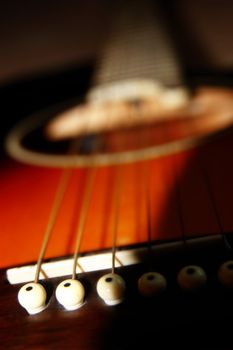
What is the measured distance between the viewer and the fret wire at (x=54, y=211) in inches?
19.8

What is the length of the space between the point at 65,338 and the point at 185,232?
0.70ft

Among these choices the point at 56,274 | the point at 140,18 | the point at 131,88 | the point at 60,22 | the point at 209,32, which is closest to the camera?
the point at 56,274

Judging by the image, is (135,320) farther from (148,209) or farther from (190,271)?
(148,209)

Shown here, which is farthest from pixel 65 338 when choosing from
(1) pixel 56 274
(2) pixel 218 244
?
(2) pixel 218 244

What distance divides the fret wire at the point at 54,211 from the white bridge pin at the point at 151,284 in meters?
0.13

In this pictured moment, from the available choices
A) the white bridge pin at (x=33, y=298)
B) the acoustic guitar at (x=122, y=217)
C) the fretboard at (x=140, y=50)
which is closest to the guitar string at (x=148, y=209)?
the acoustic guitar at (x=122, y=217)

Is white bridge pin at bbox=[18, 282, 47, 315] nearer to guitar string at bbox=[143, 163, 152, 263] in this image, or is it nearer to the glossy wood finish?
the glossy wood finish

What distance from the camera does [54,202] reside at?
27.4 inches

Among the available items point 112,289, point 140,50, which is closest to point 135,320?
point 112,289

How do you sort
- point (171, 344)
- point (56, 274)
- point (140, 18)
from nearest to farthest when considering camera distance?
1. point (171, 344)
2. point (56, 274)
3. point (140, 18)

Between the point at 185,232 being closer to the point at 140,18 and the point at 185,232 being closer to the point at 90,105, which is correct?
the point at 90,105

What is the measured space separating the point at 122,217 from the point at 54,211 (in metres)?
0.13

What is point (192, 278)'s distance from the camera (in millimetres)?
400

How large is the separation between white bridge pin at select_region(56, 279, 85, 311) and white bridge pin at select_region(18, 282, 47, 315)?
18 mm
